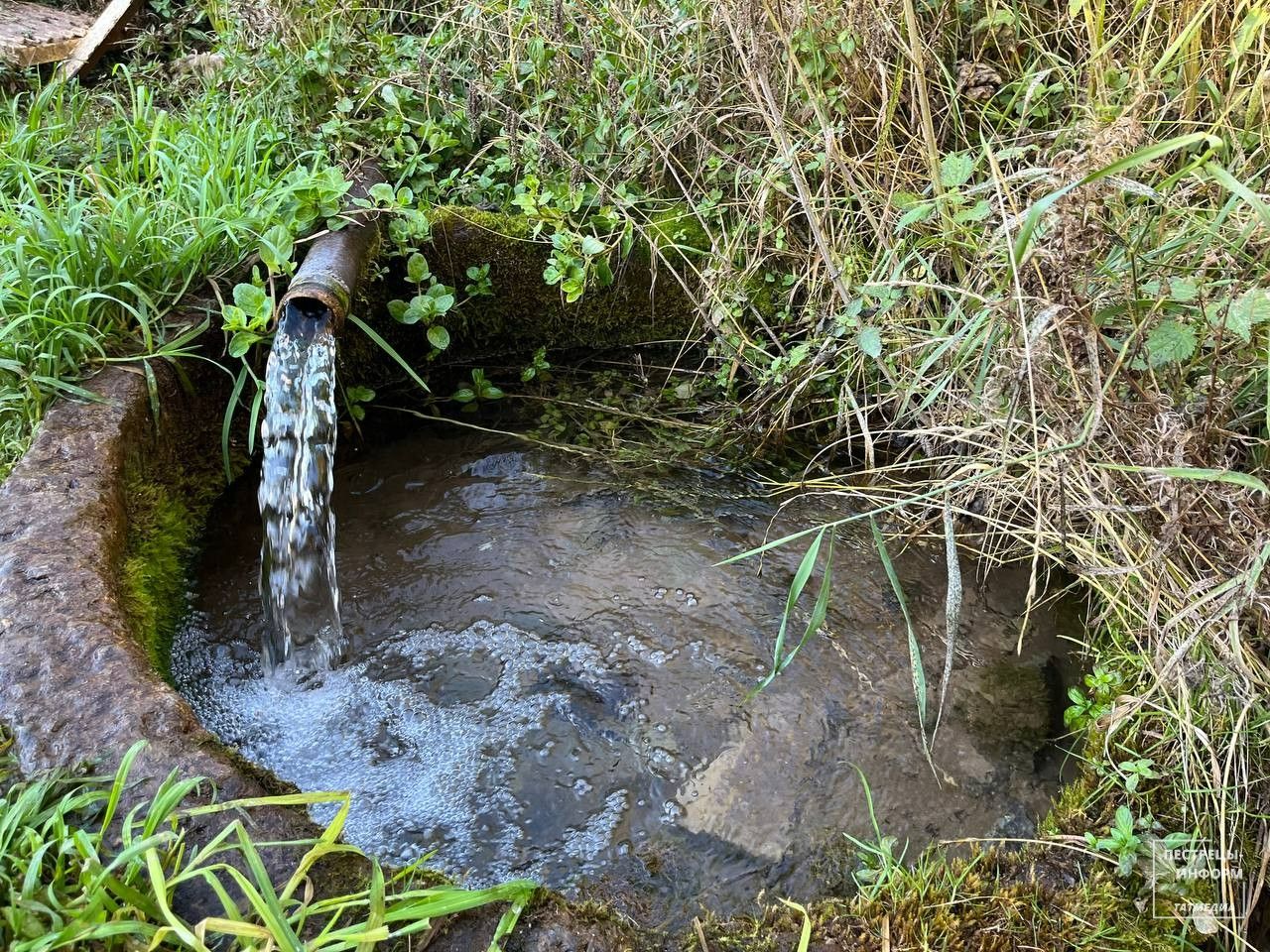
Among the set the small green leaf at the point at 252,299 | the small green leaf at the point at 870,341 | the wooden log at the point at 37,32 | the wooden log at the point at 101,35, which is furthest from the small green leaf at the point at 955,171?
the wooden log at the point at 37,32

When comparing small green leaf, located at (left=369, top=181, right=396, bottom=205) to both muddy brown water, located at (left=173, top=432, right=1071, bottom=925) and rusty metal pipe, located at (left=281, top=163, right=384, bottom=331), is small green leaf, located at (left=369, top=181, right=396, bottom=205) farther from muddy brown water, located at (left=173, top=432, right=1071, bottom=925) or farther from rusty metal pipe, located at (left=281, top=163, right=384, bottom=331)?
muddy brown water, located at (left=173, top=432, right=1071, bottom=925)

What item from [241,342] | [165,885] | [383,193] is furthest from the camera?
[383,193]

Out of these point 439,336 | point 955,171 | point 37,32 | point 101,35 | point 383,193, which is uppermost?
point 37,32

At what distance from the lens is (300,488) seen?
2.39 metres

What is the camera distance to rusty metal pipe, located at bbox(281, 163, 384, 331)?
2303 mm

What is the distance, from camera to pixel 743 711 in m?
2.09

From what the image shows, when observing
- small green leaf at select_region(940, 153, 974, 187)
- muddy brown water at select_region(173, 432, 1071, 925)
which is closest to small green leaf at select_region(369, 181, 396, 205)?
muddy brown water at select_region(173, 432, 1071, 925)

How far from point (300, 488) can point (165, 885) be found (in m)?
1.31

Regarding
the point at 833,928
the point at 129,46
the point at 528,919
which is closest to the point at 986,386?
the point at 833,928

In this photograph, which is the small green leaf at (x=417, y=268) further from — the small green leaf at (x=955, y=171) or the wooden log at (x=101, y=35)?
the wooden log at (x=101, y=35)

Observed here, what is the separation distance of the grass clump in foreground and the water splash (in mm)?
880

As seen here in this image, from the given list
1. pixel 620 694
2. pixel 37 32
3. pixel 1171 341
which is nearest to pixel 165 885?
pixel 620 694

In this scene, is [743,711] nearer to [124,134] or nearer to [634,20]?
[634,20]

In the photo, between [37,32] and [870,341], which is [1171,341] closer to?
[870,341]
